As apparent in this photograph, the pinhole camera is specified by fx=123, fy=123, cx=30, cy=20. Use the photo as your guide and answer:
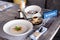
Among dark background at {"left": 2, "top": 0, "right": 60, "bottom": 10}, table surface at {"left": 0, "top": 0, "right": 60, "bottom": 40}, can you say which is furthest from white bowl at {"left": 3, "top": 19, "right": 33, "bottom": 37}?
dark background at {"left": 2, "top": 0, "right": 60, "bottom": 10}

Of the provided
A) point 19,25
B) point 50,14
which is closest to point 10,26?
point 19,25

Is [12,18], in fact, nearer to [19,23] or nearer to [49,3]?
[19,23]

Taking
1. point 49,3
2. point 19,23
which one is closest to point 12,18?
point 19,23

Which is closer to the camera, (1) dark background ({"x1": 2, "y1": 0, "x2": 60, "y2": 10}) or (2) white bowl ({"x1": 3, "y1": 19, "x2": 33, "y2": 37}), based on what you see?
(2) white bowl ({"x1": 3, "y1": 19, "x2": 33, "y2": 37})

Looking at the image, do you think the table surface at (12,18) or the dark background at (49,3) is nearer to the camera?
the table surface at (12,18)

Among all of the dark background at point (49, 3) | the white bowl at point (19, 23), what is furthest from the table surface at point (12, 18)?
the dark background at point (49, 3)

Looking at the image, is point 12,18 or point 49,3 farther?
point 49,3

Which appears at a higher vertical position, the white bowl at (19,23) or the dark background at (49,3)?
the white bowl at (19,23)

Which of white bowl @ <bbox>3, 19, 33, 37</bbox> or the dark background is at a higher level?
white bowl @ <bbox>3, 19, 33, 37</bbox>

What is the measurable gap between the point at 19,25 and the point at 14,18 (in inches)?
5.3

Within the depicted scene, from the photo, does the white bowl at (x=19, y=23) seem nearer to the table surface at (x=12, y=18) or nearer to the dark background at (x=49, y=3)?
the table surface at (x=12, y=18)

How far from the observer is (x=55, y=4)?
2.18 m

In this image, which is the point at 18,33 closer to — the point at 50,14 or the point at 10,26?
the point at 10,26

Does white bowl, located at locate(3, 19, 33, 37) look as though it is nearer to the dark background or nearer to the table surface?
the table surface
